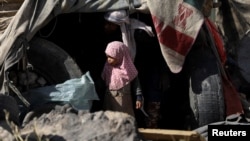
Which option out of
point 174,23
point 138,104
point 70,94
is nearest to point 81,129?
point 70,94

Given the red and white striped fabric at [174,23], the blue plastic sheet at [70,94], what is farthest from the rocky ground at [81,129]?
the red and white striped fabric at [174,23]

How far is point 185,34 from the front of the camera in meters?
8.02

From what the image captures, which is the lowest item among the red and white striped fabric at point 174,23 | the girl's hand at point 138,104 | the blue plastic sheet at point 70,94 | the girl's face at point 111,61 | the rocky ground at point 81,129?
the girl's hand at point 138,104

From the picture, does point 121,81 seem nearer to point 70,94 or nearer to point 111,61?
point 111,61

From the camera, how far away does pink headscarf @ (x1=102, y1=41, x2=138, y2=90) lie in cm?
800

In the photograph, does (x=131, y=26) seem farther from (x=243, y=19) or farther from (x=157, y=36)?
(x=243, y=19)

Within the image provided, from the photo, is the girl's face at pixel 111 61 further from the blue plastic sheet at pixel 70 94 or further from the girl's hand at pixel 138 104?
the girl's hand at pixel 138 104

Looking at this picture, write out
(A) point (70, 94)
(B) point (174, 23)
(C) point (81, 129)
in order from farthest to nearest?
(B) point (174, 23) < (A) point (70, 94) < (C) point (81, 129)

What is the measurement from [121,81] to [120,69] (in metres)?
0.12

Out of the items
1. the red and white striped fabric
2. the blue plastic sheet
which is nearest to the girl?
the blue plastic sheet

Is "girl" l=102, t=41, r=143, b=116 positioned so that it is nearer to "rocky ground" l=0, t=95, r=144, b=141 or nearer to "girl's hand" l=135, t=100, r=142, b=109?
"girl's hand" l=135, t=100, r=142, b=109

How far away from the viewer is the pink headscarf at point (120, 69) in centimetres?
800

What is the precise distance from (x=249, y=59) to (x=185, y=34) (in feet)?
7.09

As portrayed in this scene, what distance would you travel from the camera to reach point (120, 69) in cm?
810
